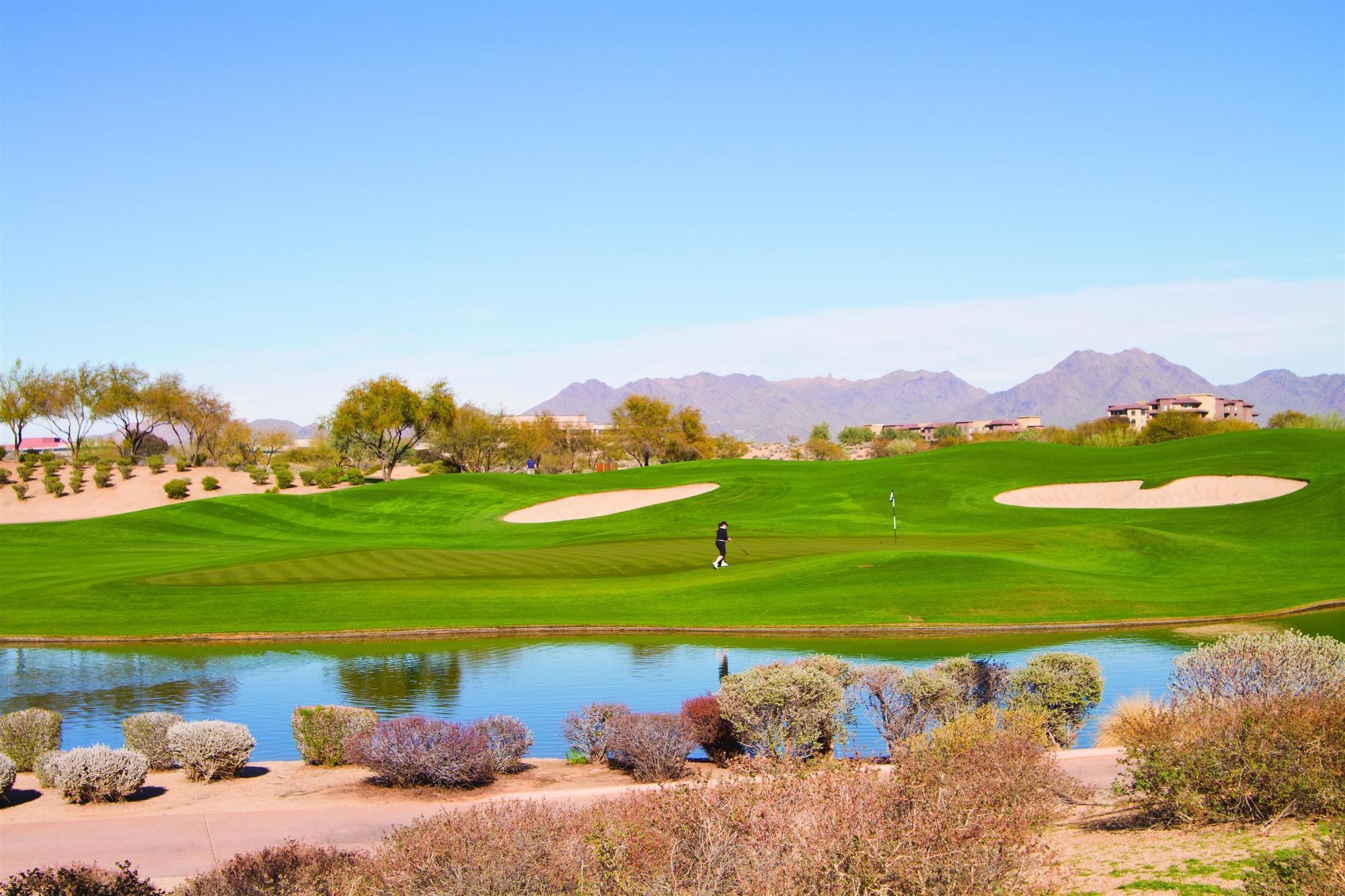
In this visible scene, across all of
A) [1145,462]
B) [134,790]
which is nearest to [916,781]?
[134,790]

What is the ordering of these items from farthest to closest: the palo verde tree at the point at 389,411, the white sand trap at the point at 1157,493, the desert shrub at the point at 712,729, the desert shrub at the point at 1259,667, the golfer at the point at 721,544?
1. the palo verde tree at the point at 389,411
2. the white sand trap at the point at 1157,493
3. the golfer at the point at 721,544
4. the desert shrub at the point at 712,729
5. the desert shrub at the point at 1259,667

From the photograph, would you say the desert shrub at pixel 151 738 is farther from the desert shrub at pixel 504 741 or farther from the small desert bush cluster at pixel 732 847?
the small desert bush cluster at pixel 732 847

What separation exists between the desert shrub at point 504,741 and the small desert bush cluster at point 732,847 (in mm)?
4927

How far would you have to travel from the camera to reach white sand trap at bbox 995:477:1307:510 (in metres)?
48.0

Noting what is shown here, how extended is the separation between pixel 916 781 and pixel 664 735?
5809mm

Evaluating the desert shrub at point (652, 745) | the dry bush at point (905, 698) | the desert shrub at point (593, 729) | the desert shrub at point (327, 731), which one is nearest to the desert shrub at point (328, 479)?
the desert shrub at point (327, 731)

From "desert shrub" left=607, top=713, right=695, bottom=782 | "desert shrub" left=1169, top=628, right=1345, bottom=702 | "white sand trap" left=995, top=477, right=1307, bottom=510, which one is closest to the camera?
"desert shrub" left=1169, top=628, right=1345, bottom=702

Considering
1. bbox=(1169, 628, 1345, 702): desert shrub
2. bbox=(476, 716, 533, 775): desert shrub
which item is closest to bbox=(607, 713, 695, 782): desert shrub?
bbox=(476, 716, 533, 775): desert shrub

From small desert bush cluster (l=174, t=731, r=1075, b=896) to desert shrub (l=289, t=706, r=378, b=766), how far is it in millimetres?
5901

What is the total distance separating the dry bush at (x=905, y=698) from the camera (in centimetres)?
1523

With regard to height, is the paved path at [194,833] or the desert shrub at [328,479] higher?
the desert shrub at [328,479]

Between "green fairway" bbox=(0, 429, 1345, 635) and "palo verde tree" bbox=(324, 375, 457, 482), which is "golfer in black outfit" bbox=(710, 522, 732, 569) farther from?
"palo verde tree" bbox=(324, 375, 457, 482)

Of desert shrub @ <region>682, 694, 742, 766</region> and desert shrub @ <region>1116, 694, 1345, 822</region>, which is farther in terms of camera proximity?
desert shrub @ <region>682, 694, 742, 766</region>

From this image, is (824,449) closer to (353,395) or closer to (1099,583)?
(353,395)
